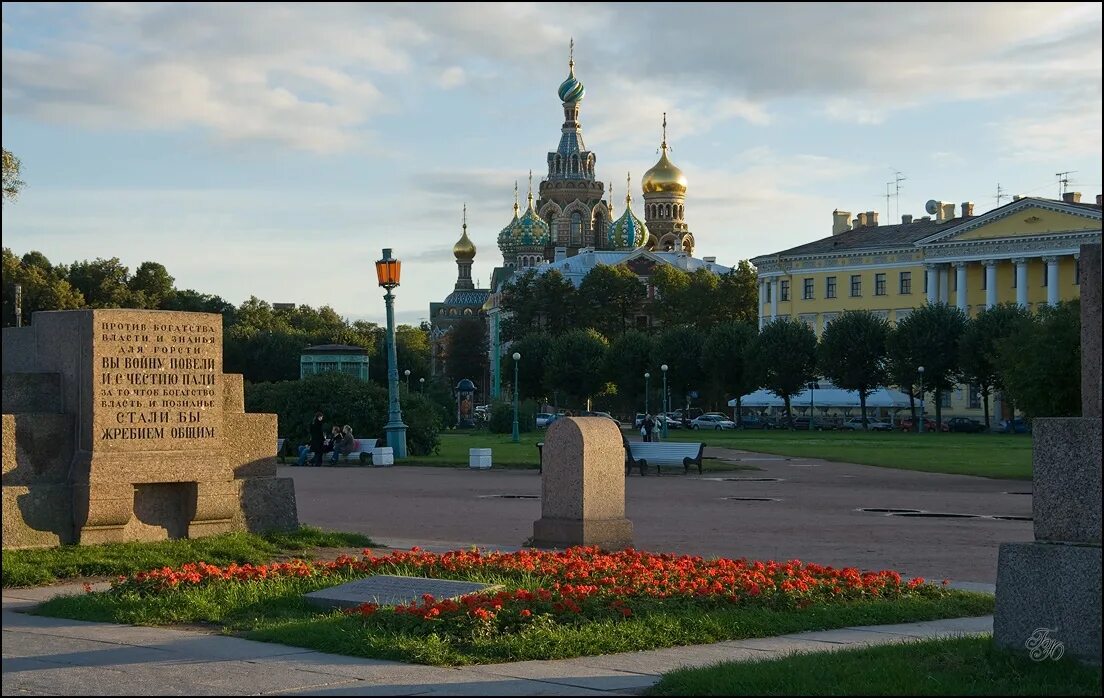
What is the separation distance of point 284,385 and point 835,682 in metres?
→ 38.6

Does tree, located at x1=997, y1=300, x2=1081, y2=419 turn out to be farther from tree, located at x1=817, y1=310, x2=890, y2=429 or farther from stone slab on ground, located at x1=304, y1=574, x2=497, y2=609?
tree, located at x1=817, y1=310, x2=890, y2=429

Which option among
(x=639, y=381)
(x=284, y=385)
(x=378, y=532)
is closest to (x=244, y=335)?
(x=639, y=381)

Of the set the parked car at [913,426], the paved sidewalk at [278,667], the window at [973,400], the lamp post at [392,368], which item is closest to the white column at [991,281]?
the window at [973,400]

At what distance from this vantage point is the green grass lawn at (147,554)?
1429 centimetres

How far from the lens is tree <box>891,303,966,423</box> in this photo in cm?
8694

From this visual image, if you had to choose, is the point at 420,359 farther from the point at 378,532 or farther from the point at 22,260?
the point at 378,532

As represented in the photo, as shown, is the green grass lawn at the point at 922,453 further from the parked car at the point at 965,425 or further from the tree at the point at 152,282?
the tree at the point at 152,282

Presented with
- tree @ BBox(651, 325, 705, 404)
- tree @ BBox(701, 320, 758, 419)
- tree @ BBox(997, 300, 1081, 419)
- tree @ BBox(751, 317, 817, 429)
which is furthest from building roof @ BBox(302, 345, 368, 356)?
tree @ BBox(651, 325, 705, 404)

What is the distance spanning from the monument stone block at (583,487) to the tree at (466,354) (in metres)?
154

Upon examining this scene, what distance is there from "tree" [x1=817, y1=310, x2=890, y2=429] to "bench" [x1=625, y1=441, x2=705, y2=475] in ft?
182

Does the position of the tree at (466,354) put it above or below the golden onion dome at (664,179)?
below

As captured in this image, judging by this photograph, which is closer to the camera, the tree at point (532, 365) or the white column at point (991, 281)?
the white column at point (991, 281)
